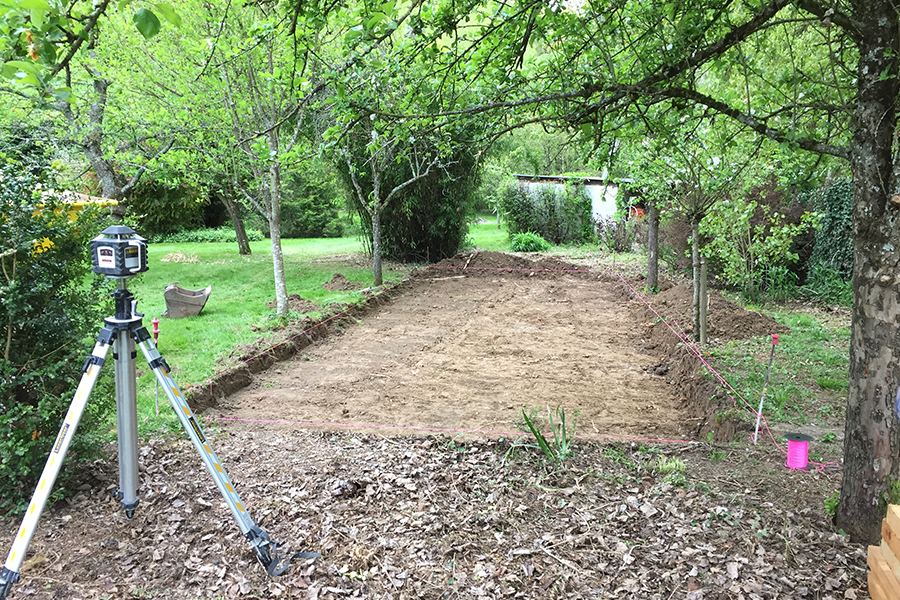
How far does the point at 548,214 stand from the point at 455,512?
16807 millimetres

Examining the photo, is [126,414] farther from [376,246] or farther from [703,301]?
[376,246]

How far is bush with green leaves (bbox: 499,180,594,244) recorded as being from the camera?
1881 cm

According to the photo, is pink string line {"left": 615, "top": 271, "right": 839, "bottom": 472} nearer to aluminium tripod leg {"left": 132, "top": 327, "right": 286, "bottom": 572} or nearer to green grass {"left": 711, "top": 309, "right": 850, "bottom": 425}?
green grass {"left": 711, "top": 309, "right": 850, "bottom": 425}

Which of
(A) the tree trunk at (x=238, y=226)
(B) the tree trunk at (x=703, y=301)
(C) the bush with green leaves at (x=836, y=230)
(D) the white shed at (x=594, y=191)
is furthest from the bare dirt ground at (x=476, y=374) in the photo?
(D) the white shed at (x=594, y=191)

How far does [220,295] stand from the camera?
34.0 ft

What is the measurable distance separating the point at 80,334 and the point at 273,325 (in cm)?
460

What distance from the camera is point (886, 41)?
243 centimetres

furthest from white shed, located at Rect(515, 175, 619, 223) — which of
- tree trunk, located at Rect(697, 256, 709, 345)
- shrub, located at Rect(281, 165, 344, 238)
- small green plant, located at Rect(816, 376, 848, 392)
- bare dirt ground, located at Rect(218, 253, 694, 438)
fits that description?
small green plant, located at Rect(816, 376, 848, 392)

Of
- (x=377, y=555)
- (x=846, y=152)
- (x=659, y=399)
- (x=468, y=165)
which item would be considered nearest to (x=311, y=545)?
(x=377, y=555)

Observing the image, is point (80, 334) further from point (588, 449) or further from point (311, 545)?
point (588, 449)

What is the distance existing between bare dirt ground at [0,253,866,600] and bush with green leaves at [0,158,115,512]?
376 millimetres

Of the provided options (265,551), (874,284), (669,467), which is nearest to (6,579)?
(265,551)

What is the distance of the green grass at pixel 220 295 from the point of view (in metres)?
5.83

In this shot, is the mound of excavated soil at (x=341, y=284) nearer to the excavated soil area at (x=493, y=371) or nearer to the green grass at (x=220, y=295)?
the green grass at (x=220, y=295)
